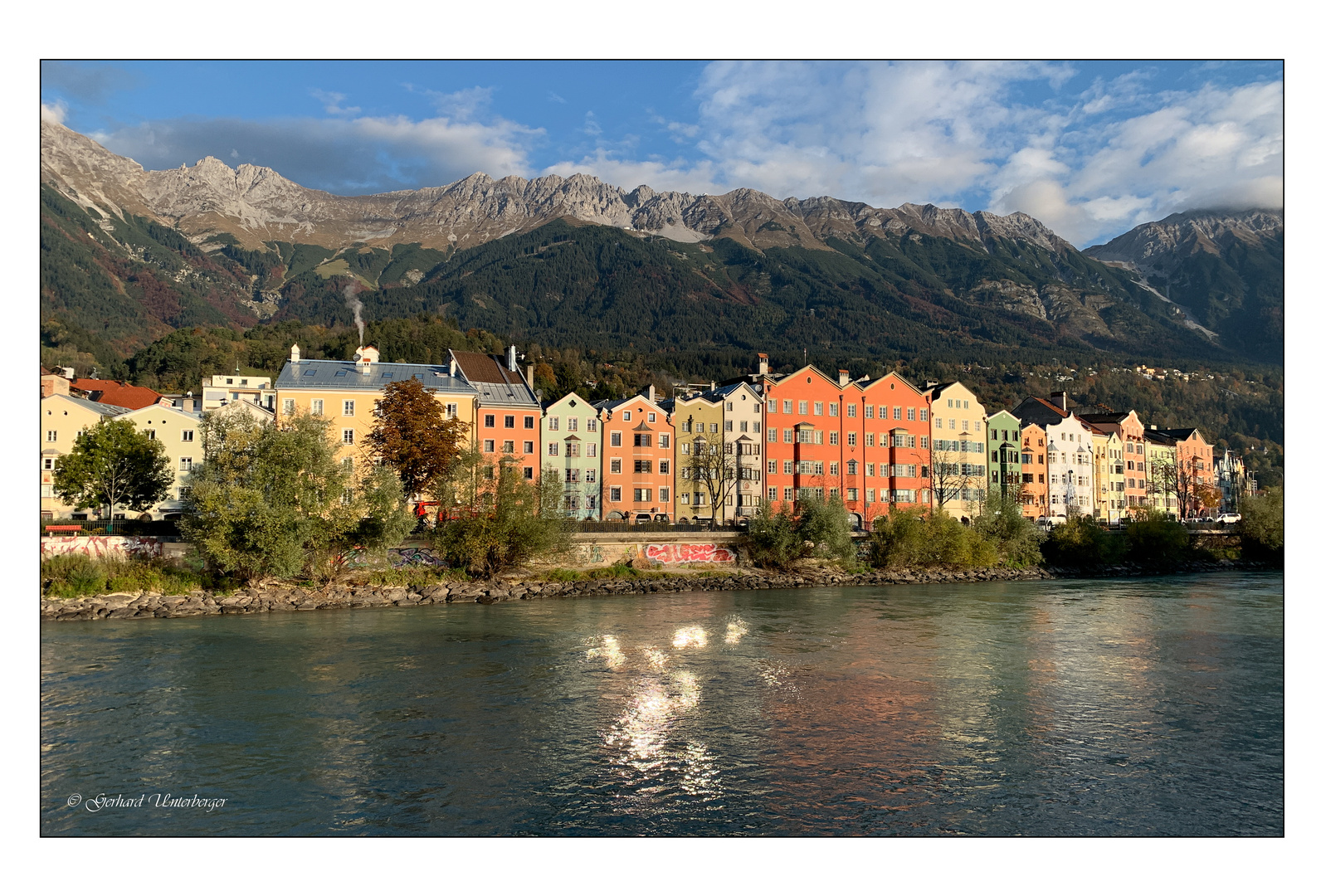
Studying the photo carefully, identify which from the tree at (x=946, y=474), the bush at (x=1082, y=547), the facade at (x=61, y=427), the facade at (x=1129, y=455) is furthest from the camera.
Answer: the facade at (x=1129, y=455)

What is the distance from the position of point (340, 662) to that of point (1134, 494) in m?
98.0

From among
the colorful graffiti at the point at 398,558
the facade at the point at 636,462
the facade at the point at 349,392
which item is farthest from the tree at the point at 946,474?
the colorful graffiti at the point at 398,558

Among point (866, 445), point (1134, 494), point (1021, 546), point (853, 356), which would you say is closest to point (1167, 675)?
point (1021, 546)

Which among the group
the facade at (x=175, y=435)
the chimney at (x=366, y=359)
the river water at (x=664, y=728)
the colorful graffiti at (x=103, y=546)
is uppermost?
the chimney at (x=366, y=359)

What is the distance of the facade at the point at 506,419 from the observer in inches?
2685

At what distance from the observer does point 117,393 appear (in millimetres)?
83000

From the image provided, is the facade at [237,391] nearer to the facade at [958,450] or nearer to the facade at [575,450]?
the facade at [575,450]

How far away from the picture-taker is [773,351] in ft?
636

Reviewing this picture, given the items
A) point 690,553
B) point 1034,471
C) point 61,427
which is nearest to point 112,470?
point 61,427

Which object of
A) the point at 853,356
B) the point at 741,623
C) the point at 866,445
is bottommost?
the point at 741,623

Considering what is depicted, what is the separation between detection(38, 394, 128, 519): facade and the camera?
59.9 m

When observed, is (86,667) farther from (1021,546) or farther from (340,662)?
(1021,546)

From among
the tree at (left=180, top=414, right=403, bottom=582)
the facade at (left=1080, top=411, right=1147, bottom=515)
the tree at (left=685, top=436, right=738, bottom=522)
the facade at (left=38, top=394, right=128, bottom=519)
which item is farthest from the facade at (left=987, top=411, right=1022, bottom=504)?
the facade at (left=38, top=394, right=128, bottom=519)

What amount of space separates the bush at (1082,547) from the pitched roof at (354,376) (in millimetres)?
44713
